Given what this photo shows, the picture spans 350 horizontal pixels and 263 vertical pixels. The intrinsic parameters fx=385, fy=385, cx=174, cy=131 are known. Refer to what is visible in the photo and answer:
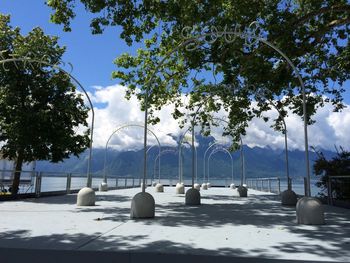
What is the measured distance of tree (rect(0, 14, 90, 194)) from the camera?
19.0 metres

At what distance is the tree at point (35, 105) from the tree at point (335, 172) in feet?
42.8

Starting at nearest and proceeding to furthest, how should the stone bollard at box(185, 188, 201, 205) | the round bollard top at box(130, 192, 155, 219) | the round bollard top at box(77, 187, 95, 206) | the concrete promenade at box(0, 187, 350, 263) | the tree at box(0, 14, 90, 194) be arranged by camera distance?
the concrete promenade at box(0, 187, 350, 263), the round bollard top at box(130, 192, 155, 219), the round bollard top at box(77, 187, 95, 206), the stone bollard at box(185, 188, 201, 205), the tree at box(0, 14, 90, 194)

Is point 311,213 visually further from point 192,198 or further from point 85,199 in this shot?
point 85,199

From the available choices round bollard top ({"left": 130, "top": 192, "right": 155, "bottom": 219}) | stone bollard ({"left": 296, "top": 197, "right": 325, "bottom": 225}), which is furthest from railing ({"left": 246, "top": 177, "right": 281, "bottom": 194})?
round bollard top ({"left": 130, "top": 192, "right": 155, "bottom": 219})

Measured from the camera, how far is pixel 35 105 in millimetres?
20078

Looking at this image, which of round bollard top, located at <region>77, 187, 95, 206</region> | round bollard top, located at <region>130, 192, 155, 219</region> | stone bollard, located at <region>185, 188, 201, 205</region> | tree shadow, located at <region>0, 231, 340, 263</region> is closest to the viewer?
tree shadow, located at <region>0, 231, 340, 263</region>

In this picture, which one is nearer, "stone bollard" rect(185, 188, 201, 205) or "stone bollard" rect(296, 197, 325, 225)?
"stone bollard" rect(296, 197, 325, 225)

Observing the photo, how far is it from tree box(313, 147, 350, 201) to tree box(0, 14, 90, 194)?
13046mm

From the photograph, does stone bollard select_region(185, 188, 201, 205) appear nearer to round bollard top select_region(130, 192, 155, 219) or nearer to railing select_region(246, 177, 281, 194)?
round bollard top select_region(130, 192, 155, 219)

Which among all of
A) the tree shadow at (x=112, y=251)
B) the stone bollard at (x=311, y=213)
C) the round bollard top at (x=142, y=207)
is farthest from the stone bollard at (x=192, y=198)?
the tree shadow at (x=112, y=251)

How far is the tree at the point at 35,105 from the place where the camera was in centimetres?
1903

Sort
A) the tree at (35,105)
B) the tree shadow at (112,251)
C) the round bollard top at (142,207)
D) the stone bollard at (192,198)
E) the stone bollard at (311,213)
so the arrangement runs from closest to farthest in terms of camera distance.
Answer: the tree shadow at (112,251) < the stone bollard at (311,213) < the round bollard top at (142,207) < the stone bollard at (192,198) < the tree at (35,105)

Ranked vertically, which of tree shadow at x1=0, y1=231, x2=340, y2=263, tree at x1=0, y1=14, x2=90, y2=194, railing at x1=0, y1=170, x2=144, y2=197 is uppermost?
tree at x1=0, y1=14, x2=90, y2=194

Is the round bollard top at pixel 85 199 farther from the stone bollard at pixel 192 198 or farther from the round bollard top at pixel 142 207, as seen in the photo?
the round bollard top at pixel 142 207
